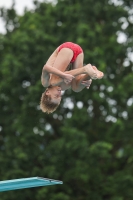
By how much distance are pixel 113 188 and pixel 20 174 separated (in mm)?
2876

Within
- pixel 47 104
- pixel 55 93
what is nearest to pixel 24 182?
pixel 47 104

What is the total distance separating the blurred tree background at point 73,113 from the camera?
19203mm

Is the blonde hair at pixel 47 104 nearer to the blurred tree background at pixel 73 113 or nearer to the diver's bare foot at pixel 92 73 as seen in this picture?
the diver's bare foot at pixel 92 73

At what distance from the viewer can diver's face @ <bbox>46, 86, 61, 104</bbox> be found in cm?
862

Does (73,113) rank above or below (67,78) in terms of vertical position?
above

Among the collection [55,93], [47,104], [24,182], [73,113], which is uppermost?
[73,113]

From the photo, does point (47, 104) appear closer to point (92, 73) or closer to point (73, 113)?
point (92, 73)

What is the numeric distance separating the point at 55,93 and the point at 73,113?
11315 millimetres

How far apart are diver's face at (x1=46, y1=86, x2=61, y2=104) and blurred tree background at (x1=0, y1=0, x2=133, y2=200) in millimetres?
9913

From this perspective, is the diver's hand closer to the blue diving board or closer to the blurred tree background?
the blue diving board

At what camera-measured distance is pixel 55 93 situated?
8656 mm

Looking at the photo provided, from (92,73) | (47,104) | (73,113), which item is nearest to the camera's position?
(92,73)

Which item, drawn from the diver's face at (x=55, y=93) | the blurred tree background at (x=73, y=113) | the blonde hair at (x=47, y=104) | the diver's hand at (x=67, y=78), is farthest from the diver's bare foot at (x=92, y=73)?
the blurred tree background at (x=73, y=113)

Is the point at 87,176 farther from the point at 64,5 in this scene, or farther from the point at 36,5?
the point at 36,5
